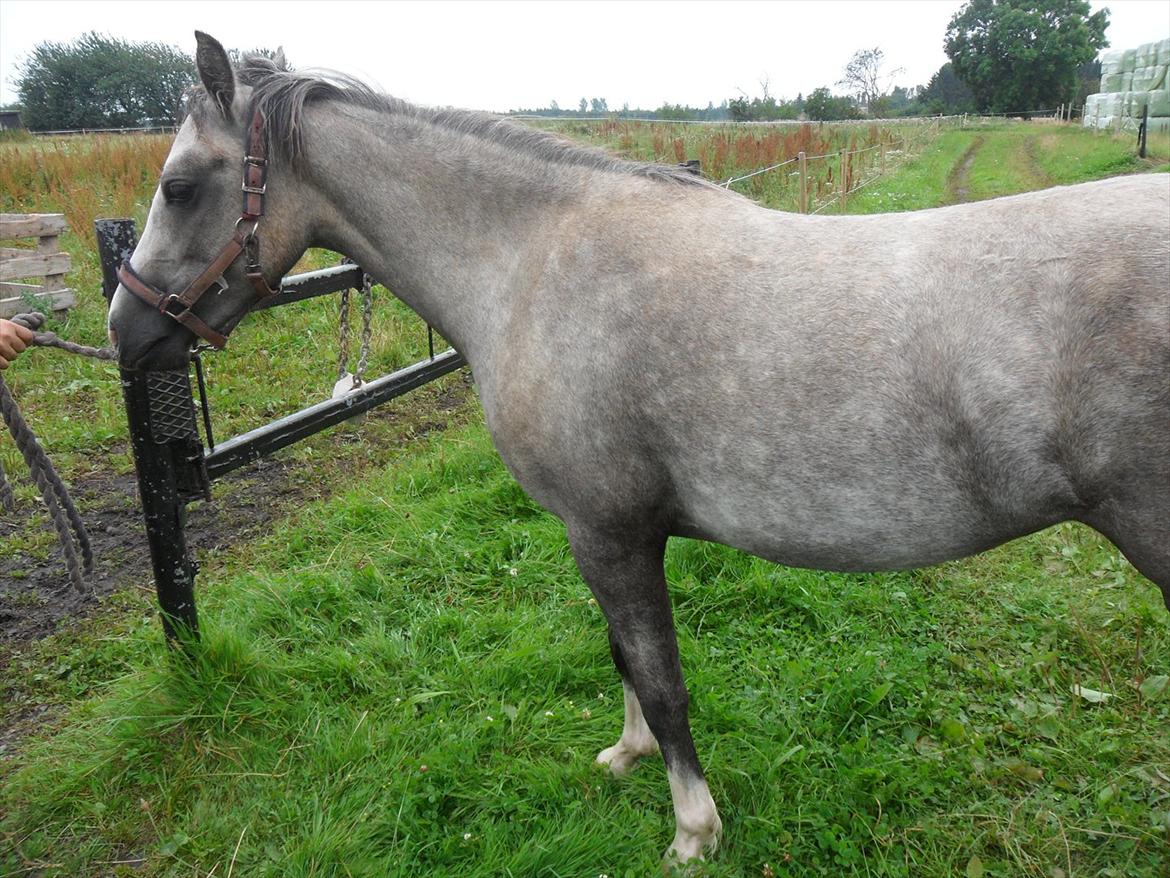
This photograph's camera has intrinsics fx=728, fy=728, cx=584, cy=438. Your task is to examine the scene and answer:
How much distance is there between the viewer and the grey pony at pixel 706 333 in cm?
161

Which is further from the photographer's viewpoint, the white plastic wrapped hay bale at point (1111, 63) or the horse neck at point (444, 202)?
the white plastic wrapped hay bale at point (1111, 63)

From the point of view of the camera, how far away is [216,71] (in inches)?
87.0

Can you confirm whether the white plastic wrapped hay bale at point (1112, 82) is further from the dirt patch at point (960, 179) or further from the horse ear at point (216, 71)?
the horse ear at point (216, 71)

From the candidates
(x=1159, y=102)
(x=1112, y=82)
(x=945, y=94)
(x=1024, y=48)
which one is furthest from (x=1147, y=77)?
(x=945, y=94)

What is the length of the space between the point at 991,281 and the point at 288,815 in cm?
267

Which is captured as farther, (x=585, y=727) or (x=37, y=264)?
(x=37, y=264)

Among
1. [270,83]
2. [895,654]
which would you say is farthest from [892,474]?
[270,83]

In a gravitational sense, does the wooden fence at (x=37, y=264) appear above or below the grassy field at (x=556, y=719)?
above

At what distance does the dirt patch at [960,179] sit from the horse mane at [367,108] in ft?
36.1

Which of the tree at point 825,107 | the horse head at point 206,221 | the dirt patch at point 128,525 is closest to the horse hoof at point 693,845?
the horse head at point 206,221

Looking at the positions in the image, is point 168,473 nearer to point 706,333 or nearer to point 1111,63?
point 706,333

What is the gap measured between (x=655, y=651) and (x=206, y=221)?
195cm

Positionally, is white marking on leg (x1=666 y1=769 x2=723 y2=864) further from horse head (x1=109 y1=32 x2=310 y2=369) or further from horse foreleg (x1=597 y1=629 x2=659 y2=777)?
horse head (x1=109 y1=32 x2=310 y2=369)

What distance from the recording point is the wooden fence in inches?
294
